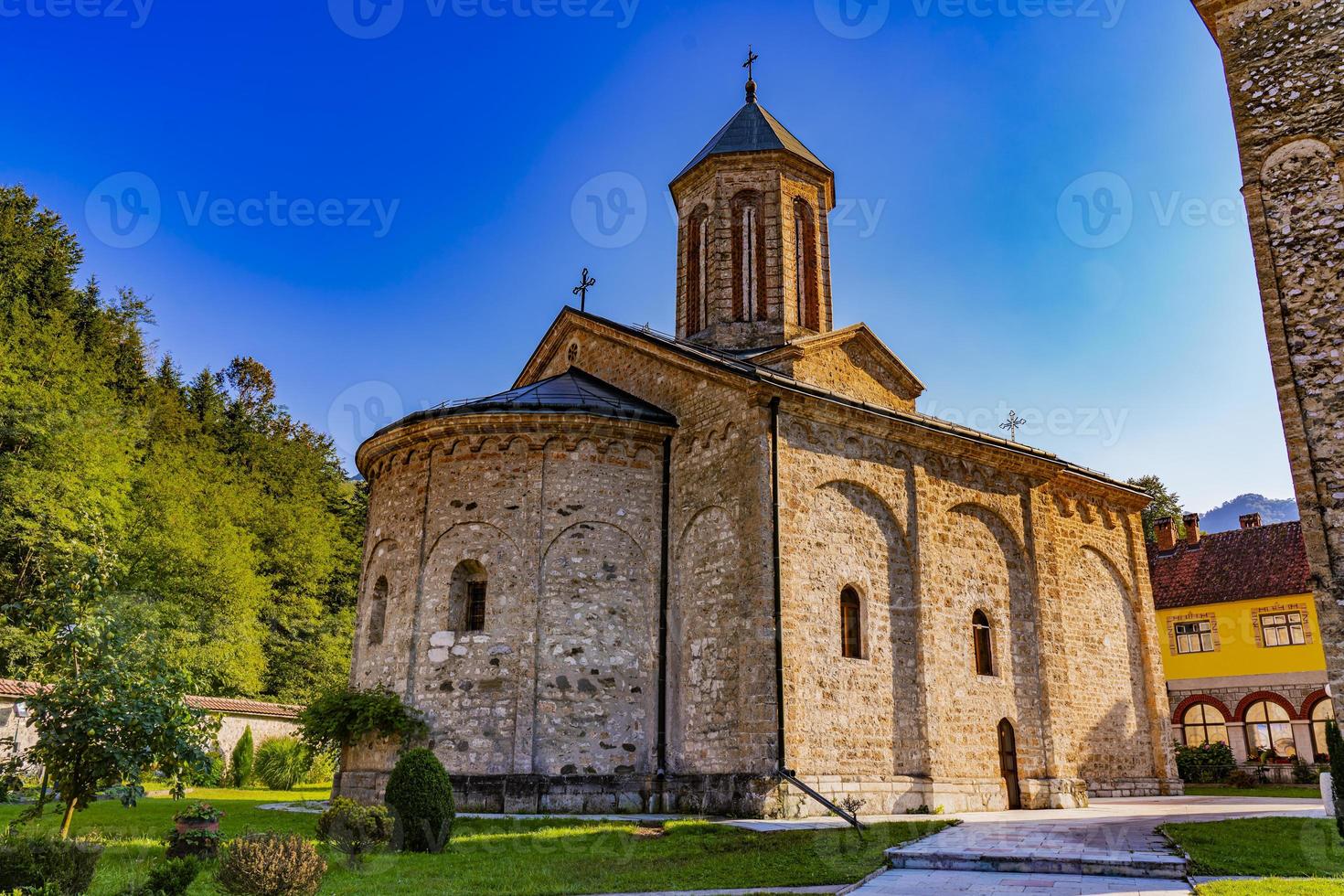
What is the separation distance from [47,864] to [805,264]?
51.9ft

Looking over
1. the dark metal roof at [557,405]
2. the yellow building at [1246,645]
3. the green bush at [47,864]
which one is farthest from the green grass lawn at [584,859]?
the yellow building at [1246,645]

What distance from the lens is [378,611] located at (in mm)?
14836

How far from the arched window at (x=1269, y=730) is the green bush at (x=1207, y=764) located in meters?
1.67

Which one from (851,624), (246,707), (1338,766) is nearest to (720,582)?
(851,624)

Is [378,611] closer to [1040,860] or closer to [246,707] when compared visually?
[1040,860]

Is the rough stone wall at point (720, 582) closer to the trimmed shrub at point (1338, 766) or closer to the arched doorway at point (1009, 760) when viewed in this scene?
the arched doorway at point (1009, 760)

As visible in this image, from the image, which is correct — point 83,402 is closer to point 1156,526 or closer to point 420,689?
point 420,689

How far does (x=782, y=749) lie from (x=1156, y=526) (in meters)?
23.1

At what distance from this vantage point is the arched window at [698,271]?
18.5 m

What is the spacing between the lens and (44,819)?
12203 millimetres

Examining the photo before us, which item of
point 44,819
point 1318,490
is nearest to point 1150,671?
point 1318,490

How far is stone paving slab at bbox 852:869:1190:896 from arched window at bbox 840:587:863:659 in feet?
18.0

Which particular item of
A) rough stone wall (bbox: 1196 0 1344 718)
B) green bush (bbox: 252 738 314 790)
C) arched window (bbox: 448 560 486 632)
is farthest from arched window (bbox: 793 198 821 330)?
green bush (bbox: 252 738 314 790)

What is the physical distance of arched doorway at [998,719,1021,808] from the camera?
48.1 ft
